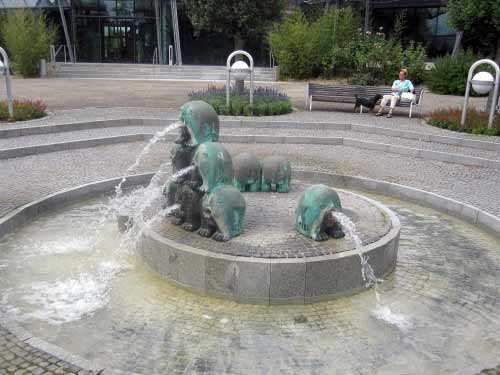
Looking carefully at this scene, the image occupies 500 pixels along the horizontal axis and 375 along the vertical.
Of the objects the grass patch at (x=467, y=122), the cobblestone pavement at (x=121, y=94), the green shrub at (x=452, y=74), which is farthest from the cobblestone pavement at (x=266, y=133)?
the green shrub at (x=452, y=74)

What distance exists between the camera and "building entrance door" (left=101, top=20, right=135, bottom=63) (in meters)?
37.6

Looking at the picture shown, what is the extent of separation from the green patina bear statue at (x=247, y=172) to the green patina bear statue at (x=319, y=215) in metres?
1.84

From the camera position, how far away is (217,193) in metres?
5.59

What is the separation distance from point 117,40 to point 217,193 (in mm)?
35338

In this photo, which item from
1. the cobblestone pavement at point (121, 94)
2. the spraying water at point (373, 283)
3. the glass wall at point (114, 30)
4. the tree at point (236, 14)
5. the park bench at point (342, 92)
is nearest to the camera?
the spraying water at point (373, 283)

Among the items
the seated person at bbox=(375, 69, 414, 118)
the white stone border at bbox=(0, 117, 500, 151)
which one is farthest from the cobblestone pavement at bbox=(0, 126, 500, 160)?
the seated person at bbox=(375, 69, 414, 118)

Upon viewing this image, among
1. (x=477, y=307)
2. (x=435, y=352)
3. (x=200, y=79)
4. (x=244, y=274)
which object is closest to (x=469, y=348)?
(x=435, y=352)

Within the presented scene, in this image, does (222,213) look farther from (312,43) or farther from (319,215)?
(312,43)

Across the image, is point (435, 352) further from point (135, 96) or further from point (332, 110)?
point (135, 96)

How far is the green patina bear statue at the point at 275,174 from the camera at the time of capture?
7.76 m

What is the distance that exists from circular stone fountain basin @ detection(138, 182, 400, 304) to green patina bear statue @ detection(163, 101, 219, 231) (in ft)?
0.69

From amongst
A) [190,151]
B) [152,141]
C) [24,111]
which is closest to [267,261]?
[190,151]

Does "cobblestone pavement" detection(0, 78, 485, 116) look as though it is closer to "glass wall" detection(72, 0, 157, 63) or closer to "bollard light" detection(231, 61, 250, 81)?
"bollard light" detection(231, 61, 250, 81)

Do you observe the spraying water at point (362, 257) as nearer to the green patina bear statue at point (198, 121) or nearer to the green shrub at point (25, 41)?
the green patina bear statue at point (198, 121)
